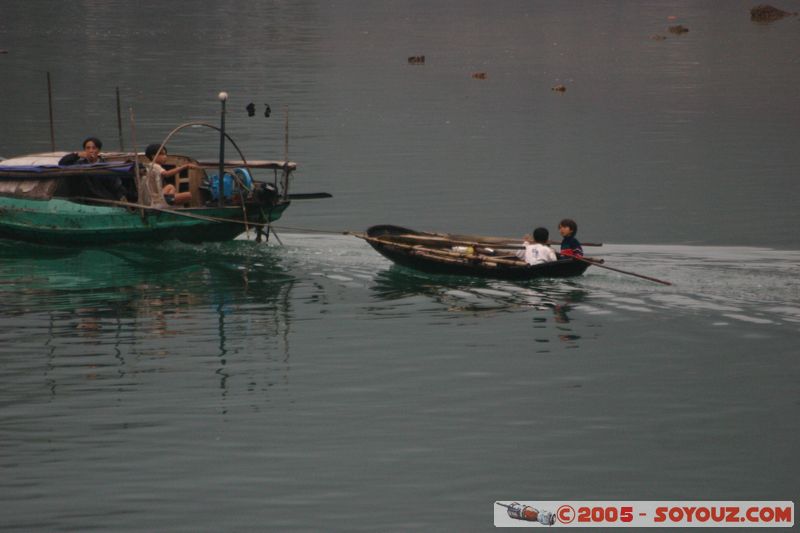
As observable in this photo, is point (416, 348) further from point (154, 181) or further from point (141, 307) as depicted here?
point (154, 181)

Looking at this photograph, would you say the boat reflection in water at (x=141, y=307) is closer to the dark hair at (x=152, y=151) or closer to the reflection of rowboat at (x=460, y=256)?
the dark hair at (x=152, y=151)

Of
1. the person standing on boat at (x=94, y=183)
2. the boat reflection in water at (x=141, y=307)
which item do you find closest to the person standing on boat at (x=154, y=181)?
the person standing on boat at (x=94, y=183)

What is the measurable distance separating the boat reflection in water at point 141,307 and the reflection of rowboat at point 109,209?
588 mm

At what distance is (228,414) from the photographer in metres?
20.8

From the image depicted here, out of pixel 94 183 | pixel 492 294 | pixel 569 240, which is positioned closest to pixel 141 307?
pixel 94 183

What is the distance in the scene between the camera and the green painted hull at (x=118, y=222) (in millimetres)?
32344

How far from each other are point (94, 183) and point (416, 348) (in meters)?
12.4

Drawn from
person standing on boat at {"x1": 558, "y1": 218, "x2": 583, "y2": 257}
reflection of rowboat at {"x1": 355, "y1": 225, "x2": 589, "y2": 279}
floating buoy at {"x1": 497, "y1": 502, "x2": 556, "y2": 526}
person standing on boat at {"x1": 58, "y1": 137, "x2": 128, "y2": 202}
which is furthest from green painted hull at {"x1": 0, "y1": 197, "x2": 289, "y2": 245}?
floating buoy at {"x1": 497, "y1": 502, "x2": 556, "y2": 526}

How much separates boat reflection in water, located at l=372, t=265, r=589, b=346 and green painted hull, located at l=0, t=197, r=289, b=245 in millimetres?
4312

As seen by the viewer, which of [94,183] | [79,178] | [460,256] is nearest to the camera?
[460,256]

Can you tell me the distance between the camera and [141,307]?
91.9ft

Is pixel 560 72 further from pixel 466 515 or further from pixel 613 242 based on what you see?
pixel 466 515

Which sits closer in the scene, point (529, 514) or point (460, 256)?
point (529, 514)

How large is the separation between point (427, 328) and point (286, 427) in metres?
6.21
